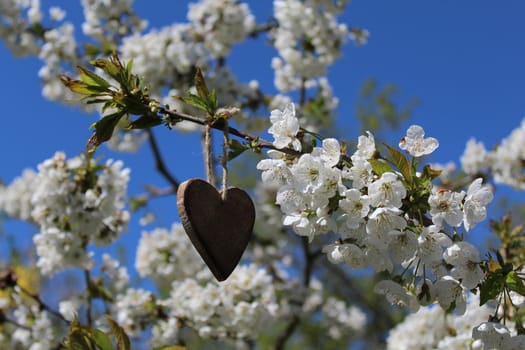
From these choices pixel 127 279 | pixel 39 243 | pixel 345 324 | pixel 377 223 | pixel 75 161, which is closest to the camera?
pixel 377 223

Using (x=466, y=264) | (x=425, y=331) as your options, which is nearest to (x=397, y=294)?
(x=466, y=264)

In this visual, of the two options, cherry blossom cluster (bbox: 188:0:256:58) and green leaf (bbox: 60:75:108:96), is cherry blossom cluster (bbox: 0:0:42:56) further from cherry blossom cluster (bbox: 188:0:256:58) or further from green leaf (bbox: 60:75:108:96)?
green leaf (bbox: 60:75:108:96)

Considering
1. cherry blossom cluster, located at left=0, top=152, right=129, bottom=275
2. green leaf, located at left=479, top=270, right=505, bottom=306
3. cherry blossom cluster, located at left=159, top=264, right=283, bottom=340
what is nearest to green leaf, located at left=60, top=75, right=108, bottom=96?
A: green leaf, located at left=479, top=270, right=505, bottom=306

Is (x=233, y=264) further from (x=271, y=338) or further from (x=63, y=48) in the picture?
(x=271, y=338)

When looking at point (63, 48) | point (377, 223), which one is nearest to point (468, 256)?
point (377, 223)

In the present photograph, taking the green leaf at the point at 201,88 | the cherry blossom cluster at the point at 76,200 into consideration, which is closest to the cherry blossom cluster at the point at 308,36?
the cherry blossom cluster at the point at 76,200

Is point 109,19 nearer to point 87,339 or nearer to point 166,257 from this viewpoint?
point 166,257
